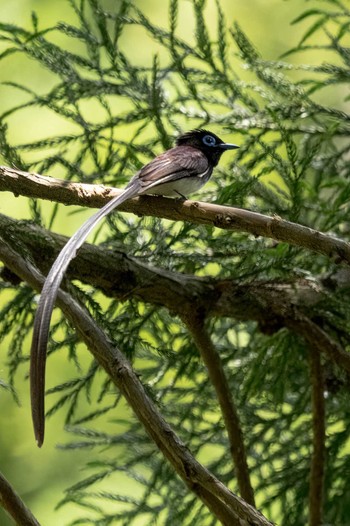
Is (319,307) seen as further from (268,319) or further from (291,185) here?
(291,185)

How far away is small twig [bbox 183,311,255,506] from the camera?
3.05 metres

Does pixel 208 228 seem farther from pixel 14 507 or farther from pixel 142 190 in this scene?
pixel 14 507

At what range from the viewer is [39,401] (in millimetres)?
1910

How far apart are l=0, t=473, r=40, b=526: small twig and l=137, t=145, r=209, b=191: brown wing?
114 cm

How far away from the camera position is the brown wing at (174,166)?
3.09 meters

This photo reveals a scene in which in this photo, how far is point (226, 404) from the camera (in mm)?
3121

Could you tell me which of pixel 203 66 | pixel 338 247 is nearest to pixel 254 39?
pixel 203 66

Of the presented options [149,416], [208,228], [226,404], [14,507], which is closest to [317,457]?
[226,404]

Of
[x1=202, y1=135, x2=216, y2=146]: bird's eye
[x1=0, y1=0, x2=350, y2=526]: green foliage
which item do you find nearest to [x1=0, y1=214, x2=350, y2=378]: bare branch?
[x1=0, y1=0, x2=350, y2=526]: green foliage

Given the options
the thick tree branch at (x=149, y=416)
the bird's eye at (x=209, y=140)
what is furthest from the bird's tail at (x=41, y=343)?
the bird's eye at (x=209, y=140)

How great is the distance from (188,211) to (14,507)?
3.02ft

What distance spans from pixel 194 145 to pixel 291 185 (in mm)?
1024

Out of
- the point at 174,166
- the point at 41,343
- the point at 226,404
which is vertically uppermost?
the point at 174,166

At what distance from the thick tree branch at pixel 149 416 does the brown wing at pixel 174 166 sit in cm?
62
